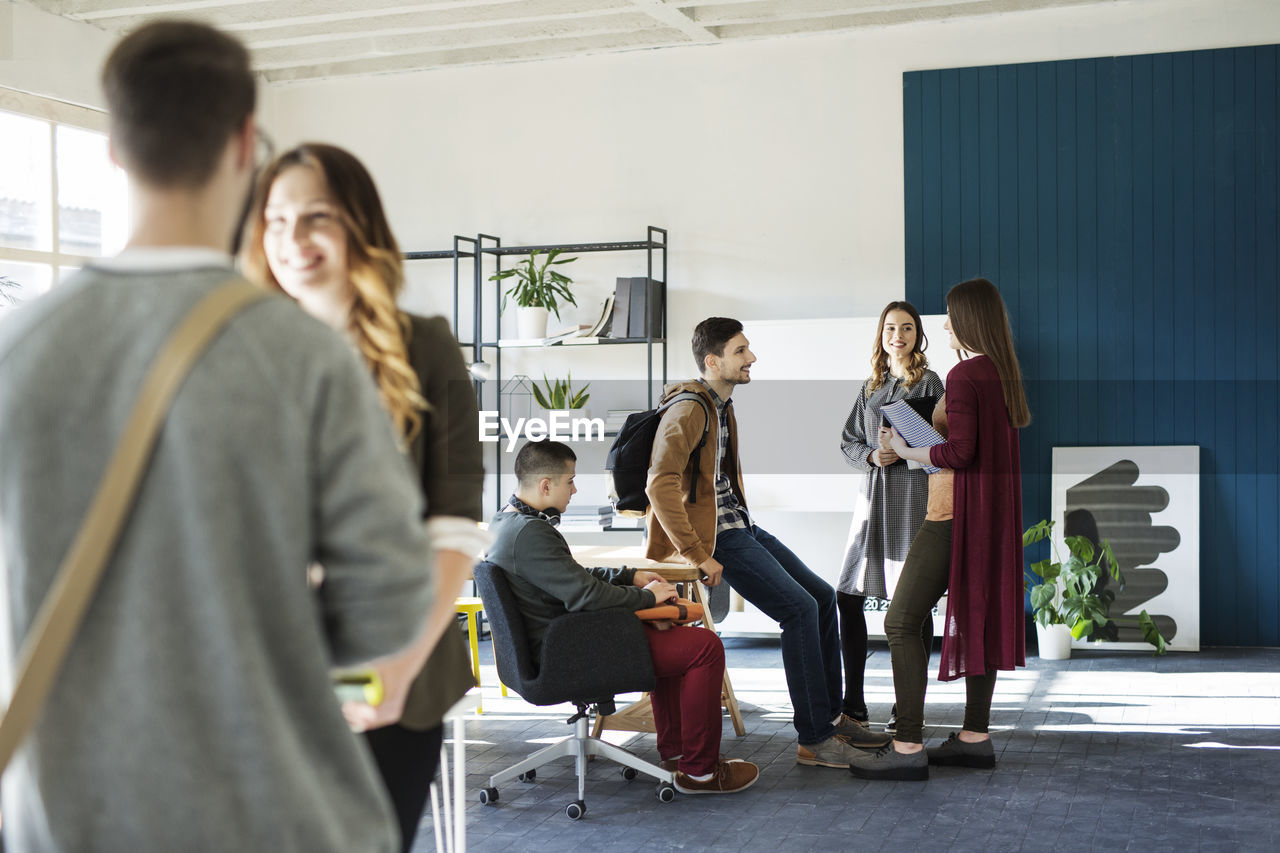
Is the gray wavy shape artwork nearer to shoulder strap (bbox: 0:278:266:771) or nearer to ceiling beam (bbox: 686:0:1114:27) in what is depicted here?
ceiling beam (bbox: 686:0:1114:27)

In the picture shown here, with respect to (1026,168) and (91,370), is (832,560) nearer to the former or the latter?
(1026,168)

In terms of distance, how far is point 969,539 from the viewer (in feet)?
13.6

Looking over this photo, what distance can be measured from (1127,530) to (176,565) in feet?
21.2

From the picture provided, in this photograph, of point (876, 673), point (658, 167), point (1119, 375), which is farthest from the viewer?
point (658, 167)

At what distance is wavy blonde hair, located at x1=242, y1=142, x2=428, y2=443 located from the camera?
157cm

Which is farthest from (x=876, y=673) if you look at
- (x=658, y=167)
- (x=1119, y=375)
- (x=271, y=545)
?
(x=271, y=545)

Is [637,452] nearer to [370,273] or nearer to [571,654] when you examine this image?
[571,654]

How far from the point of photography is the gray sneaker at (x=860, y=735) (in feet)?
14.6

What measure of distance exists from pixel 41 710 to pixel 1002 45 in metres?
6.79

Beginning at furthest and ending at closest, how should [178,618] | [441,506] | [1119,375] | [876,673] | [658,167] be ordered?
[658,167]
[1119,375]
[876,673]
[441,506]
[178,618]

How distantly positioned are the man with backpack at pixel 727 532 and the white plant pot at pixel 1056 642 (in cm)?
224

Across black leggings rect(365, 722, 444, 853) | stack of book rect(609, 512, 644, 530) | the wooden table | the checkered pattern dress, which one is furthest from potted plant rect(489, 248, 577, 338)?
black leggings rect(365, 722, 444, 853)

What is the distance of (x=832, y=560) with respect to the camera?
698cm

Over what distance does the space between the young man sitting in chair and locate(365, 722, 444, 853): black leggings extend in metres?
2.09
